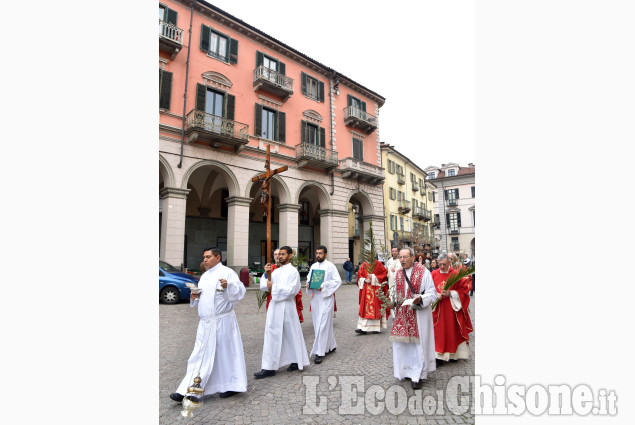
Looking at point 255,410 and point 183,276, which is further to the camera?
point 183,276

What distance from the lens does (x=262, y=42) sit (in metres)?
17.9

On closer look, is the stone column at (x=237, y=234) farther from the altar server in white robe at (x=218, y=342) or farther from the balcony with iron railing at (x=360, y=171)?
the altar server in white robe at (x=218, y=342)

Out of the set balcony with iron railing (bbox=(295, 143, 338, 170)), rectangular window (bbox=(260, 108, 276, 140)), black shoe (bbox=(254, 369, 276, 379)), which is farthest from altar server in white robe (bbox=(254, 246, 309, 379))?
rectangular window (bbox=(260, 108, 276, 140))

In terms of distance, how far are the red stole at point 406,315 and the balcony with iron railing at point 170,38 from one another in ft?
45.7

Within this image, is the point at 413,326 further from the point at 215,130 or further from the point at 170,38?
the point at 170,38

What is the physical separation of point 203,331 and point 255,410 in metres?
1.04

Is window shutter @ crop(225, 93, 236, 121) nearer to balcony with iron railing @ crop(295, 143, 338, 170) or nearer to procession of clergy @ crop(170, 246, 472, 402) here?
balcony with iron railing @ crop(295, 143, 338, 170)

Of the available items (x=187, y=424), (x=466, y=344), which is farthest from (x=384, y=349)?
(x=187, y=424)

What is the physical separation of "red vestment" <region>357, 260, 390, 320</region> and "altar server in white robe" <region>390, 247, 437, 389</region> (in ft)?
8.93

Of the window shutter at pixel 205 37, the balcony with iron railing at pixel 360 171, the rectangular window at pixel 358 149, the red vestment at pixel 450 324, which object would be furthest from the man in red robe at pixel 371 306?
the rectangular window at pixel 358 149

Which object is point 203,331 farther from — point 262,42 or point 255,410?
point 262,42

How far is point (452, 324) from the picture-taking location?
17.1ft

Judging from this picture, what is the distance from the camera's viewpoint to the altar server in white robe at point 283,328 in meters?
4.67

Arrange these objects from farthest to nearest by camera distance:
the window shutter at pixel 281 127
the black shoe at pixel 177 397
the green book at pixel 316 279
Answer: the window shutter at pixel 281 127 < the green book at pixel 316 279 < the black shoe at pixel 177 397
